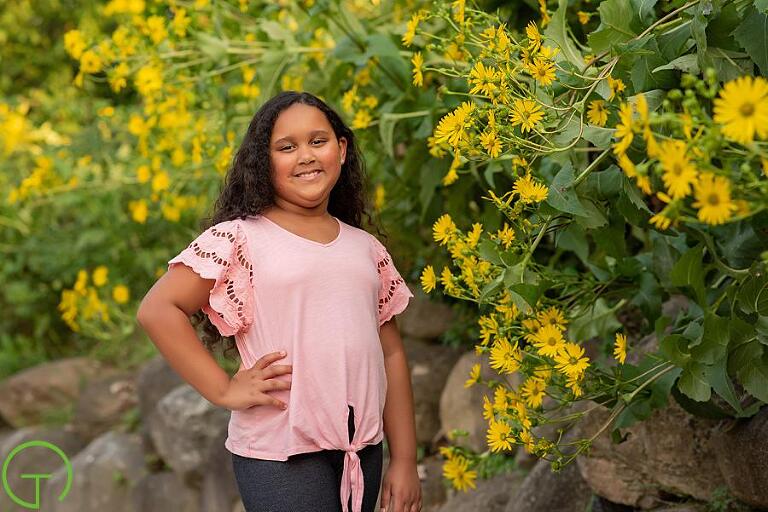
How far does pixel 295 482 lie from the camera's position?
1.96 m

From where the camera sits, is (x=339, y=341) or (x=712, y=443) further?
(x=712, y=443)

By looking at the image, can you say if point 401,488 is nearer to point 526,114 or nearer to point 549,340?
point 549,340

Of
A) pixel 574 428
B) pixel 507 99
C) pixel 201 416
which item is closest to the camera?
pixel 507 99

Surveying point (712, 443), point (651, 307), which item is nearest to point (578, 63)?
point (651, 307)

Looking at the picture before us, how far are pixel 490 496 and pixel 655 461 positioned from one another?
727 millimetres

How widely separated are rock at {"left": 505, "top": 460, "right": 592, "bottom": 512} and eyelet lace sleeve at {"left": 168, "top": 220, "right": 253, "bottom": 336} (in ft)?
3.76

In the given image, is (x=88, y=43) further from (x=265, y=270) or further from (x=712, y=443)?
(x=712, y=443)

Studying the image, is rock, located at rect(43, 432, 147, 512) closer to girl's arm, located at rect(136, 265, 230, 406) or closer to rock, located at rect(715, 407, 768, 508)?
girl's arm, located at rect(136, 265, 230, 406)

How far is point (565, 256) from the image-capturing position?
10.9 feet

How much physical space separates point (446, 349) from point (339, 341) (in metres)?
1.98

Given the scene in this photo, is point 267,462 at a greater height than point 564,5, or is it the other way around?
point 564,5

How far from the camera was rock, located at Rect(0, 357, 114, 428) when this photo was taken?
5.42 metres

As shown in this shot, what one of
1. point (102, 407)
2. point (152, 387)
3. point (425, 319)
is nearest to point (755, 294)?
point (425, 319)

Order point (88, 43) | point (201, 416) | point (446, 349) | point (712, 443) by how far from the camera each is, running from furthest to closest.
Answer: point (201, 416), point (446, 349), point (88, 43), point (712, 443)
